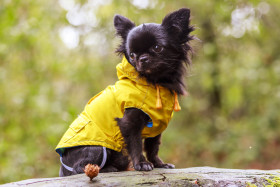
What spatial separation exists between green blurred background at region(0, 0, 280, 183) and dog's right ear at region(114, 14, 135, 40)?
3.97ft

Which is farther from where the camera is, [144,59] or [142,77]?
[142,77]

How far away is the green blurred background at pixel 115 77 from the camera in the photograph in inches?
253

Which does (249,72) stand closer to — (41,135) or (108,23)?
(108,23)

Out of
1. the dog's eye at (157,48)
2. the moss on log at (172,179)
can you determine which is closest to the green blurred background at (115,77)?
the dog's eye at (157,48)

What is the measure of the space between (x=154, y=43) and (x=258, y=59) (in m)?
6.76

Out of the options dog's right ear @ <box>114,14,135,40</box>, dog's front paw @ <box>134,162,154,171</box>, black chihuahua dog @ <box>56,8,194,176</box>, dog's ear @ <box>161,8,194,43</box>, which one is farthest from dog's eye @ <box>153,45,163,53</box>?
dog's front paw @ <box>134,162,154,171</box>

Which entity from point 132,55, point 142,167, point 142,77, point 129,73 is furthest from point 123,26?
point 142,167

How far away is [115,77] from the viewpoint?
8.87 meters

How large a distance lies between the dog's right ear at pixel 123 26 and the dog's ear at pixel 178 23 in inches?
18.3

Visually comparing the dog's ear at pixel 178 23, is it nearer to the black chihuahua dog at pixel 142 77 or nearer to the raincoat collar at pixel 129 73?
the black chihuahua dog at pixel 142 77

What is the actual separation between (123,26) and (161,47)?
0.70 meters

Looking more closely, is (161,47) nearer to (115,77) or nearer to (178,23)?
(178,23)

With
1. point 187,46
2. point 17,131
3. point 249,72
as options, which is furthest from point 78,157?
point 249,72

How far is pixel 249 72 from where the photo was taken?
838 centimetres
